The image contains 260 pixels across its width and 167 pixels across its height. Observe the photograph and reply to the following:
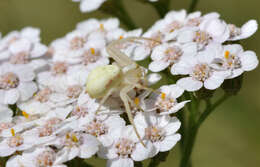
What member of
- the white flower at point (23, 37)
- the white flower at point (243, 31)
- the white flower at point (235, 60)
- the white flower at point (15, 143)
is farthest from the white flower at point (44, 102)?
the white flower at point (243, 31)

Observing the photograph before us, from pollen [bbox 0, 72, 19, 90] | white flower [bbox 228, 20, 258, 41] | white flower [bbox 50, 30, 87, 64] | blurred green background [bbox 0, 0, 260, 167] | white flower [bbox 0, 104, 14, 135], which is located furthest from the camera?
blurred green background [bbox 0, 0, 260, 167]

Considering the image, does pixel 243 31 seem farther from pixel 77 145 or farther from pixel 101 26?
pixel 77 145

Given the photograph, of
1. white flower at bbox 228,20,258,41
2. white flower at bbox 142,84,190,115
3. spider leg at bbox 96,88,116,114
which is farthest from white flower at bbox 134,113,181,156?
white flower at bbox 228,20,258,41

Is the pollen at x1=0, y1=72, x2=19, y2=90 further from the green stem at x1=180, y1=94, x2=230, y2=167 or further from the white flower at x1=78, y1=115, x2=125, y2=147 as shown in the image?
the green stem at x1=180, y1=94, x2=230, y2=167

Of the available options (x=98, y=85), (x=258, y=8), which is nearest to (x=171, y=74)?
(x=98, y=85)

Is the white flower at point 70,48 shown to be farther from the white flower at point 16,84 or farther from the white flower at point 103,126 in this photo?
the white flower at point 103,126
